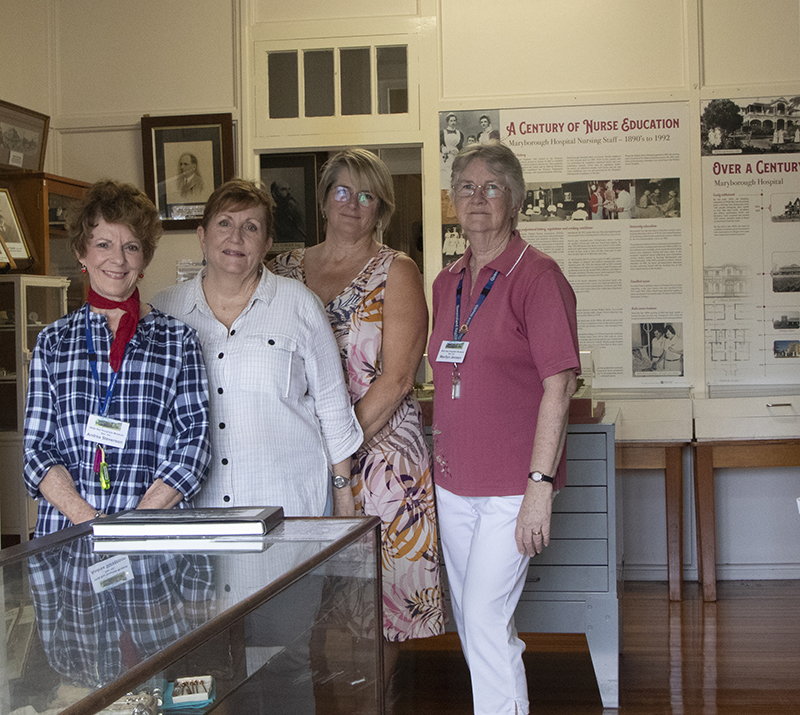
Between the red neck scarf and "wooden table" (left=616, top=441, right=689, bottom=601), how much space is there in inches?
114

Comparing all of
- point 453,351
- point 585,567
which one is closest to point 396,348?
point 453,351

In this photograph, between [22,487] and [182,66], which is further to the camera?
[182,66]

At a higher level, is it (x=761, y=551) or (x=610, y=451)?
(x=610, y=451)

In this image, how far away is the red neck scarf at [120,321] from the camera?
Result: 1987mm

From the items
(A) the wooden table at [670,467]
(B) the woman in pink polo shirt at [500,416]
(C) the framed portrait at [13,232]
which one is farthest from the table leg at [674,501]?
(C) the framed portrait at [13,232]

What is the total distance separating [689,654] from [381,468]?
1.72 m

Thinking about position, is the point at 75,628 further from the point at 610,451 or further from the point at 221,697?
the point at 610,451

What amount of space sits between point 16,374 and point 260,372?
2.53 meters

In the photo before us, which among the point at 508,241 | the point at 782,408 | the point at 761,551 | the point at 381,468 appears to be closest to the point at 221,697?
the point at 381,468

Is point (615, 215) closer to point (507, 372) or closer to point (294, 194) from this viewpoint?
point (294, 194)

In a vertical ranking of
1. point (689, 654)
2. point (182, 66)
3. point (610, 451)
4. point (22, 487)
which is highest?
point (182, 66)

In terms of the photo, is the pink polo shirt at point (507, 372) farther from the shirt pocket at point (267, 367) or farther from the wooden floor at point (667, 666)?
the wooden floor at point (667, 666)

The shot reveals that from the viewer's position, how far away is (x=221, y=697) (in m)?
1.18

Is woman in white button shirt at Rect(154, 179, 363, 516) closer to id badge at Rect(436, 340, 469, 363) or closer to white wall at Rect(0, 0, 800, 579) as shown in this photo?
id badge at Rect(436, 340, 469, 363)
